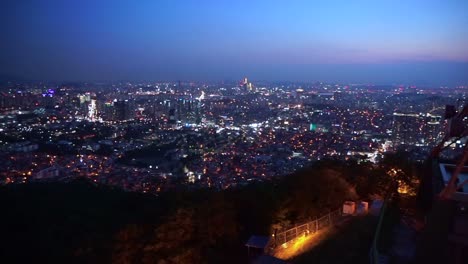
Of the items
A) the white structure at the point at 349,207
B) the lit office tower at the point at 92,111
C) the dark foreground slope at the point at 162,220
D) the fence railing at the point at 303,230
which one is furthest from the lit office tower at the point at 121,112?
the fence railing at the point at 303,230

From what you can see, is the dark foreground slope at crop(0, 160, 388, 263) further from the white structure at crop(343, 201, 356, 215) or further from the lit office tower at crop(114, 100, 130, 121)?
the lit office tower at crop(114, 100, 130, 121)

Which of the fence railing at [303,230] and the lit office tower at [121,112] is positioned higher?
the fence railing at [303,230]

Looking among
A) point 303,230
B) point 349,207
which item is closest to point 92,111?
point 349,207

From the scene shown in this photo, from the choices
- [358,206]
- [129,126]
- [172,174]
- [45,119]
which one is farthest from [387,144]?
[45,119]

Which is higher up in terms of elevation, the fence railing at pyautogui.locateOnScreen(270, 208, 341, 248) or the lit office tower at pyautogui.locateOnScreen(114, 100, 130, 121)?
the fence railing at pyautogui.locateOnScreen(270, 208, 341, 248)

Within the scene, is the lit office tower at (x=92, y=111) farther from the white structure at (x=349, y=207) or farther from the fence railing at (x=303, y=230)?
the fence railing at (x=303, y=230)

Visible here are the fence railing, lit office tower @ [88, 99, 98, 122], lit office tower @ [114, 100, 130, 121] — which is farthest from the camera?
lit office tower @ [114, 100, 130, 121]

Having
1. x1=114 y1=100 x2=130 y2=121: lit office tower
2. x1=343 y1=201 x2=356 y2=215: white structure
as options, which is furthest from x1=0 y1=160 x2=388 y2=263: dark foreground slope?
x1=114 y1=100 x2=130 y2=121: lit office tower

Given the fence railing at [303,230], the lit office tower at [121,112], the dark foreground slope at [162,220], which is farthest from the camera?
the lit office tower at [121,112]

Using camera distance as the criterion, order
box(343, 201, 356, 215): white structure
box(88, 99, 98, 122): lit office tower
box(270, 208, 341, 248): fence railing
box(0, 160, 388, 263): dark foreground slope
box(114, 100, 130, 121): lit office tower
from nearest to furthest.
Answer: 1. box(0, 160, 388, 263): dark foreground slope
2. box(270, 208, 341, 248): fence railing
3. box(343, 201, 356, 215): white structure
4. box(88, 99, 98, 122): lit office tower
5. box(114, 100, 130, 121): lit office tower
